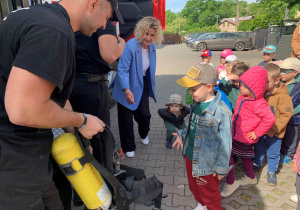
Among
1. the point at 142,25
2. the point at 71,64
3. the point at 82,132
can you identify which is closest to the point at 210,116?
the point at 82,132

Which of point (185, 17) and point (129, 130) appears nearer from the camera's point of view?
point (129, 130)

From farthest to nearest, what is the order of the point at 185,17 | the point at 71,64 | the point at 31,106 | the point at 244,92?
the point at 185,17 → the point at 244,92 → the point at 71,64 → the point at 31,106

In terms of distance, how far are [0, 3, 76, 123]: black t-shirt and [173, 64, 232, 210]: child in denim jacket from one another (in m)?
1.21

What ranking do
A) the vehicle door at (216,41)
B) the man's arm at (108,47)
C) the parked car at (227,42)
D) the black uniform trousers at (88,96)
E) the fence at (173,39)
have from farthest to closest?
1. the fence at (173,39)
2. the vehicle door at (216,41)
3. the parked car at (227,42)
4. the black uniform trousers at (88,96)
5. the man's arm at (108,47)

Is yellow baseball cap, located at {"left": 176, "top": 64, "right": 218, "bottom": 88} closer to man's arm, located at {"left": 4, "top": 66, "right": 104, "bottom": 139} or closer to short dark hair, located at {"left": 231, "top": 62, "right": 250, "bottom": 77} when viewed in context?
man's arm, located at {"left": 4, "top": 66, "right": 104, "bottom": 139}

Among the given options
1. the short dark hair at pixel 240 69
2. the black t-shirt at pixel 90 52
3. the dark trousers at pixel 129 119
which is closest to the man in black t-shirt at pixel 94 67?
the black t-shirt at pixel 90 52

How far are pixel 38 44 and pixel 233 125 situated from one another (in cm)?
226

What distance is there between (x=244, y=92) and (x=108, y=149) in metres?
1.73

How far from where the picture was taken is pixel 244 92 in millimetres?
2564

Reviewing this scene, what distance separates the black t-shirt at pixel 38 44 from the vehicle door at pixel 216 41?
19087 millimetres

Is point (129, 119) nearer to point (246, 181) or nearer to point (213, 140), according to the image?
point (213, 140)

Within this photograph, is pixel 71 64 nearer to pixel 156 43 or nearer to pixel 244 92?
pixel 244 92

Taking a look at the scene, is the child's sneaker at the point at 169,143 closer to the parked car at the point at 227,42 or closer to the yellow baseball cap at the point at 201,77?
the yellow baseball cap at the point at 201,77

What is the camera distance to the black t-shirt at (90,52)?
216 centimetres
